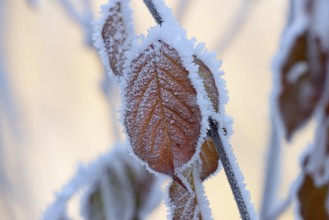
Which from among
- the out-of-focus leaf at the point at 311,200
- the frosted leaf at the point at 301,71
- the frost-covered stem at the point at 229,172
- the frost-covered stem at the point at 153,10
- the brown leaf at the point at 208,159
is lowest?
the frost-covered stem at the point at 229,172

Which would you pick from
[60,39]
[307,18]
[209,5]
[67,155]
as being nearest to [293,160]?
[209,5]

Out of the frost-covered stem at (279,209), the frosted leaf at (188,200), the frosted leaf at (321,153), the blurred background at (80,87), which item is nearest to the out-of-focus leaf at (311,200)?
the frosted leaf at (321,153)

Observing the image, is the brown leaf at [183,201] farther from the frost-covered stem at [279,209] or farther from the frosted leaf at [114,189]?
the frost-covered stem at [279,209]

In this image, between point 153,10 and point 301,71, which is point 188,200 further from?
point 301,71

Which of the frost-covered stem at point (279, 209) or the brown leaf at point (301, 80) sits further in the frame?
the frost-covered stem at point (279, 209)

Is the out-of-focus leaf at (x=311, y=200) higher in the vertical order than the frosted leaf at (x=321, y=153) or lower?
lower

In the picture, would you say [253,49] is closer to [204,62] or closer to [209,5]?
[209,5]

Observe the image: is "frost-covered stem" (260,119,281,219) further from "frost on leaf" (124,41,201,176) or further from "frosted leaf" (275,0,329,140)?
"frost on leaf" (124,41,201,176)
